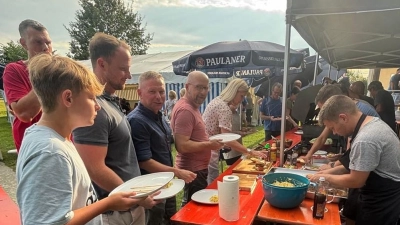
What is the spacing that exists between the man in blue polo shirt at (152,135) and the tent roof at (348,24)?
1.29 m

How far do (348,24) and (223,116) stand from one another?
221 cm

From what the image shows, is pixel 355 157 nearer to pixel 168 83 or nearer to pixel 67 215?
pixel 67 215

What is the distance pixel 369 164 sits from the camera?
5.73 ft

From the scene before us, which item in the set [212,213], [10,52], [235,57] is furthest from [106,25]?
[212,213]

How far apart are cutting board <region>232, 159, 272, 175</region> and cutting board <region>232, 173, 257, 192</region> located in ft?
0.21

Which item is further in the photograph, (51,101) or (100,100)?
(100,100)

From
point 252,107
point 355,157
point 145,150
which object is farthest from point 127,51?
point 252,107

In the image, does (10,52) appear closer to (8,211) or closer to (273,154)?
(8,211)

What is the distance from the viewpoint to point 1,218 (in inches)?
121

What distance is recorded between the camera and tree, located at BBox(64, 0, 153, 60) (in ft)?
92.8

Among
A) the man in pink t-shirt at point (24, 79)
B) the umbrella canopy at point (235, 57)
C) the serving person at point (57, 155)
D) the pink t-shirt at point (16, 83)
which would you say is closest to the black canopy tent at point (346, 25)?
the umbrella canopy at point (235, 57)

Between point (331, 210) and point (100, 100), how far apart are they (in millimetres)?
1745

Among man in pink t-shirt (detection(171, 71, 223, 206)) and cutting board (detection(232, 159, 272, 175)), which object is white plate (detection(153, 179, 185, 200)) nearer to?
man in pink t-shirt (detection(171, 71, 223, 206))

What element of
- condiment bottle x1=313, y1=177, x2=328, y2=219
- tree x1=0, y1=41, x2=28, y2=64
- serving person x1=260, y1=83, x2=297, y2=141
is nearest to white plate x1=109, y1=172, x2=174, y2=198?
condiment bottle x1=313, y1=177, x2=328, y2=219
